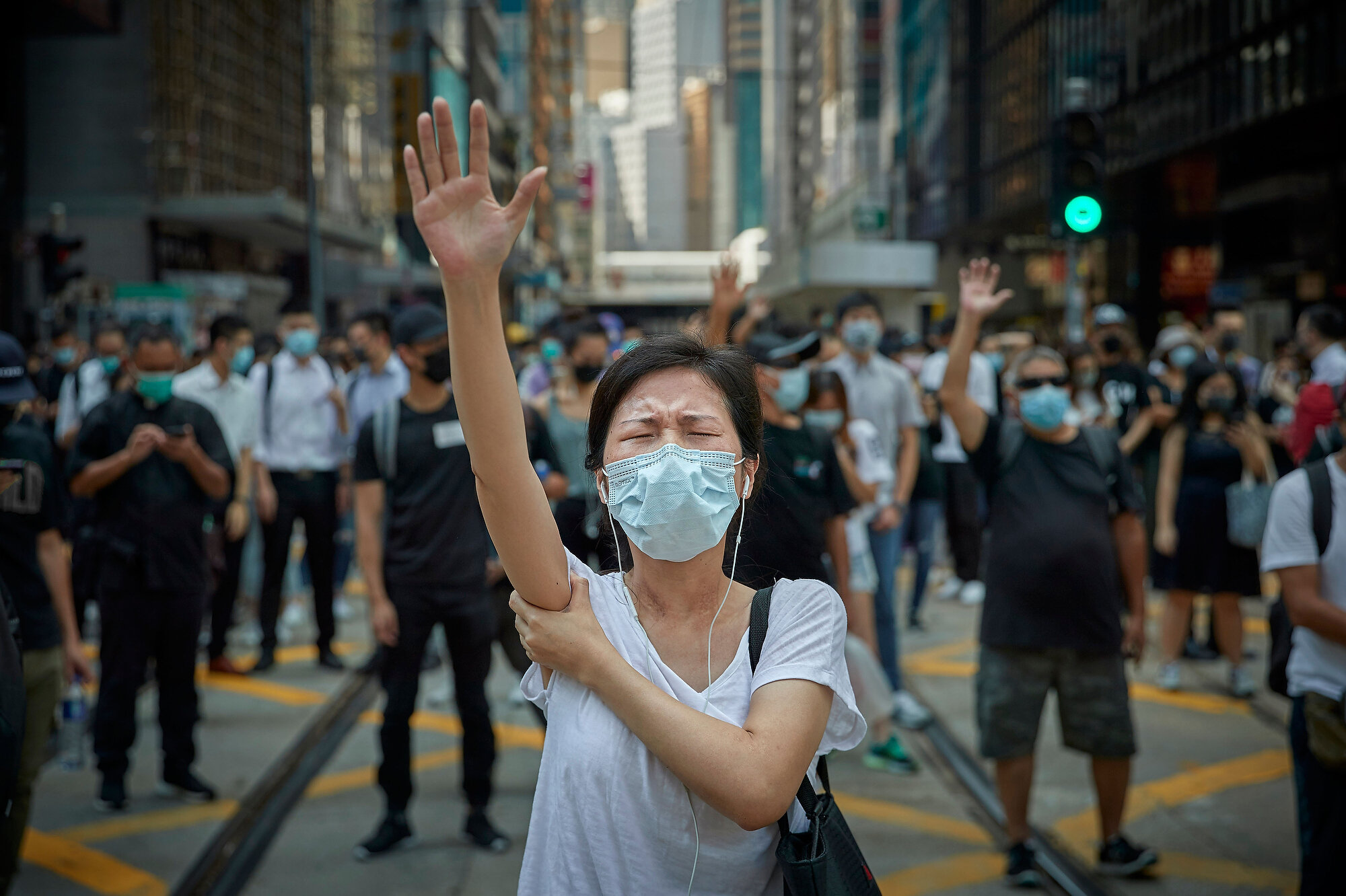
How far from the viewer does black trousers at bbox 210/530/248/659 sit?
311 inches

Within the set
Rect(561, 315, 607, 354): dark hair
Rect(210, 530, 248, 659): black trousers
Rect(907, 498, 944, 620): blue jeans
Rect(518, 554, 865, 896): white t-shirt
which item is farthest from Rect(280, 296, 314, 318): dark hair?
Rect(518, 554, 865, 896): white t-shirt

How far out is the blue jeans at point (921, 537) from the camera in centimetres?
911

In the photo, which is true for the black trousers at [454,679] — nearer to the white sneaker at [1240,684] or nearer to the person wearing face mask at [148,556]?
the person wearing face mask at [148,556]

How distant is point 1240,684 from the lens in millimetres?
7402

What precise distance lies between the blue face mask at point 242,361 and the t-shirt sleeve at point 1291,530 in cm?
899

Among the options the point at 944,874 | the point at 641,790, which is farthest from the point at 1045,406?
the point at 641,790

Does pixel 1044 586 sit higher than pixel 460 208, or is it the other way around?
pixel 460 208

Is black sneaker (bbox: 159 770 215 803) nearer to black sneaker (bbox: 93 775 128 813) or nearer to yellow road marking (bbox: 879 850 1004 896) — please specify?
black sneaker (bbox: 93 775 128 813)

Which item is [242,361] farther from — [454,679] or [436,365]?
[454,679]

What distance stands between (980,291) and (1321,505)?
147 cm

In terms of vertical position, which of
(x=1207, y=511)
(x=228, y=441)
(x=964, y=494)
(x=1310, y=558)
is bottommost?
(x=964, y=494)

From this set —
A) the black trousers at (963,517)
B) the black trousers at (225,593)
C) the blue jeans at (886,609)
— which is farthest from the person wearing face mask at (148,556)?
the black trousers at (963,517)

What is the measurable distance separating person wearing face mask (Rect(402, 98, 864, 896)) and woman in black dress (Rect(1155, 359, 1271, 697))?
5.87 m

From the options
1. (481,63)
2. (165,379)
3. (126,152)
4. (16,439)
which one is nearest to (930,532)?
(165,379)
